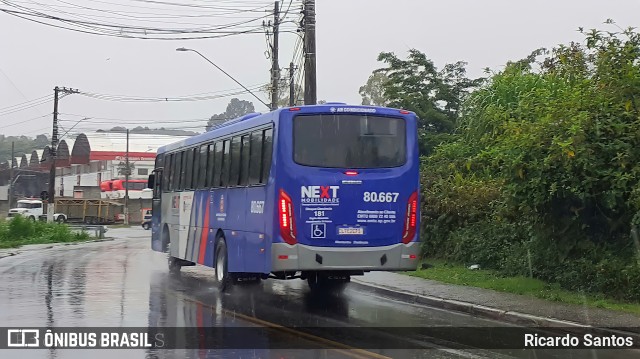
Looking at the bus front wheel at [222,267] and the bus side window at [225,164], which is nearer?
the bus front wheel at [222,267]

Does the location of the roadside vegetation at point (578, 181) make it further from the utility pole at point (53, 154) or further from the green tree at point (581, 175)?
the utility pole at point (53, 154)

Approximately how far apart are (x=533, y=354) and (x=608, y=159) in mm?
5049

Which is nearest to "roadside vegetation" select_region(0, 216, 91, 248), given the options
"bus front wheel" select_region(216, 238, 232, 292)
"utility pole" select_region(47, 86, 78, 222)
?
"utility pole" select_region(47, 86, 78, 222)

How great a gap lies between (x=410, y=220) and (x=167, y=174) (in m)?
9.90

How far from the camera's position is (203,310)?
13062mm

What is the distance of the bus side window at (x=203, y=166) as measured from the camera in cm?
1769

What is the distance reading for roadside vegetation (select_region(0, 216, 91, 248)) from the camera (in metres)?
38.6

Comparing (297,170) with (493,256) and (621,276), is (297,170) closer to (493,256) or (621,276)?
(621,276)

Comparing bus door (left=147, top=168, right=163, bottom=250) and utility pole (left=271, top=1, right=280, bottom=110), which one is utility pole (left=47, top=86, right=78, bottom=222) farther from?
bus door (left=147, top=168, right=163, bottom=250)

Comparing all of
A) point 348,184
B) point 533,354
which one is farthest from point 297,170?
point 533,354

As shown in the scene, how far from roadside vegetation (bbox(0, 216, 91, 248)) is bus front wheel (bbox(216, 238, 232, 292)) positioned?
76.1 feet

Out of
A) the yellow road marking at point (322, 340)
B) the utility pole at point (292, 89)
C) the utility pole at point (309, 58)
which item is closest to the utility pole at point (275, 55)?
the utility pole at point (292, 89)

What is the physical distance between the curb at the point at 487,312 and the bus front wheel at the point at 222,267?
306 cm

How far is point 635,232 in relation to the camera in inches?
511
